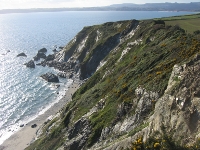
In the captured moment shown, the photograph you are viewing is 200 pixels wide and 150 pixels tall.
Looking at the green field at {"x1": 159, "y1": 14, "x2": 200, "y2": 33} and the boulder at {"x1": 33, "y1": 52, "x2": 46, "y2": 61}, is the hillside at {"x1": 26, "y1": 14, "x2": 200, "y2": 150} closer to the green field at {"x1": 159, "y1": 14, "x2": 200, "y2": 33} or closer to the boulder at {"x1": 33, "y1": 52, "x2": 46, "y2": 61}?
the green field at {"x1": 159, "y1": 14, "x2": 200, "y2": 33}

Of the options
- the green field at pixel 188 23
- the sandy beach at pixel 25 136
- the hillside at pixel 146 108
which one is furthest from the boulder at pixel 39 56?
the hillside at pixel 146 108

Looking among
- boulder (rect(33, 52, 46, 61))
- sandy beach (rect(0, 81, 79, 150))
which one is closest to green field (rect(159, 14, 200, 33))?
sandy beach (rect(0, 81, 79, 150))

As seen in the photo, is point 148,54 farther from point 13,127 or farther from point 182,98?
point 13,127

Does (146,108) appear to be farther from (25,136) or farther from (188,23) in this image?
(188,23)

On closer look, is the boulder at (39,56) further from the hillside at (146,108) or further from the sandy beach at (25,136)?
the hillside at (146,108)

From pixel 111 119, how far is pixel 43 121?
40109mm

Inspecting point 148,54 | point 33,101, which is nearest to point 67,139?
point 148,54

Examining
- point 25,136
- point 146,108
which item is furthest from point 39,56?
point 146,108

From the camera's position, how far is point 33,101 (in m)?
79.6

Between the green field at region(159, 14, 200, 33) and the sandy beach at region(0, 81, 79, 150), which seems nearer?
the sandy beach at region(0, 81, 79, 150)

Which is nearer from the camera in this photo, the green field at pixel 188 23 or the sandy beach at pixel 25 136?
the sandy beach at pixel 25 136

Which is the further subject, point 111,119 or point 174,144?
point 111,119

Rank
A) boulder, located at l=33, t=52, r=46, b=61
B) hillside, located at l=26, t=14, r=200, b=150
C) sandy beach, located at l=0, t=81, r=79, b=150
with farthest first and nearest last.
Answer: boulder, located at l=33, t=52, r=46, b=61
sandy beach, located at l=0, t=81, r=79, b=150
hillside, located at l=26, t=14, r=200, b=150

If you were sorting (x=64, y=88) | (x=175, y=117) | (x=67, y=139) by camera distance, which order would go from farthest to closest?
1. (x=64, y=88)
2. (x=67, y=139)
3. (x=175, y=117)
